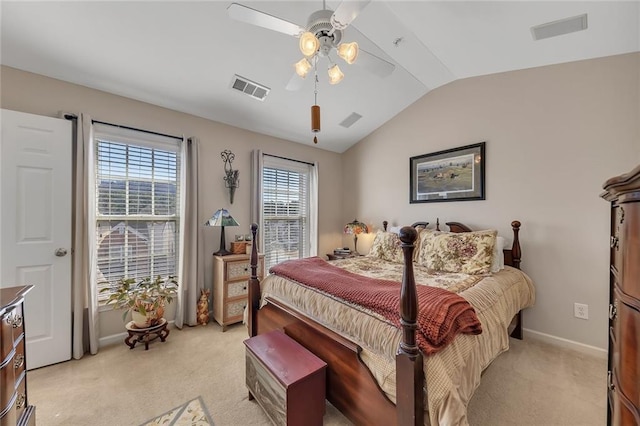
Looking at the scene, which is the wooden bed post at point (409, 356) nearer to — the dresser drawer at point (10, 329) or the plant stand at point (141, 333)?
the dresser drawer at point (10, 329)

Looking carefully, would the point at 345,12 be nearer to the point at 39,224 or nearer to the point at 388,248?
the point at 388,248

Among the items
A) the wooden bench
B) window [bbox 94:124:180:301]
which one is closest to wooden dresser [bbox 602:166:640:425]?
the wooden bench

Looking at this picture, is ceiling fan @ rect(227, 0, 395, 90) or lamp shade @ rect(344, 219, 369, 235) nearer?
ceiling fan @ rect(227, 0, 395, 90)

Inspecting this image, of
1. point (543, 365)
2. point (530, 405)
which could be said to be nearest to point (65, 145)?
point (530, 405)

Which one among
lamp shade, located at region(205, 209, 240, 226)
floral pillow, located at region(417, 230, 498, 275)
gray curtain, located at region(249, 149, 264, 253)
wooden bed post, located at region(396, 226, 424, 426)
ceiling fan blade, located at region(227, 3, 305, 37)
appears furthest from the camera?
gray curtain, located at region(249, 149, 264, 253)

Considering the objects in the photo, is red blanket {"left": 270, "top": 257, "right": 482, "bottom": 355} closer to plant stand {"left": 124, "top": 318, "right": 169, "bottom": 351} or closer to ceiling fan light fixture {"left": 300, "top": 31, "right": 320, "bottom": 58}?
ceiling fan light fixture {"left": 300, "top": 31, "right": 320, "bottom": 58}

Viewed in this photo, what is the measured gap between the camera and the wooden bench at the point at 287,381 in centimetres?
140

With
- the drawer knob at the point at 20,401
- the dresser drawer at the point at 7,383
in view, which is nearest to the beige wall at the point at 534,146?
the drawer knob at the point at 20,401

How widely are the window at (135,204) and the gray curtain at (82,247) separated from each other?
139 mm

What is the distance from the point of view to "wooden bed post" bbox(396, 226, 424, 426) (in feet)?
3.66

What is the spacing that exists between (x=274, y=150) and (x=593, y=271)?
12.8ft

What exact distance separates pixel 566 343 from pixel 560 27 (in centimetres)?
289

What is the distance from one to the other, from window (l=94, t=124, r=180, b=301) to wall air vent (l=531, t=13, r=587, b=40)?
147 inches

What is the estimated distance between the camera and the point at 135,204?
2830 mm
